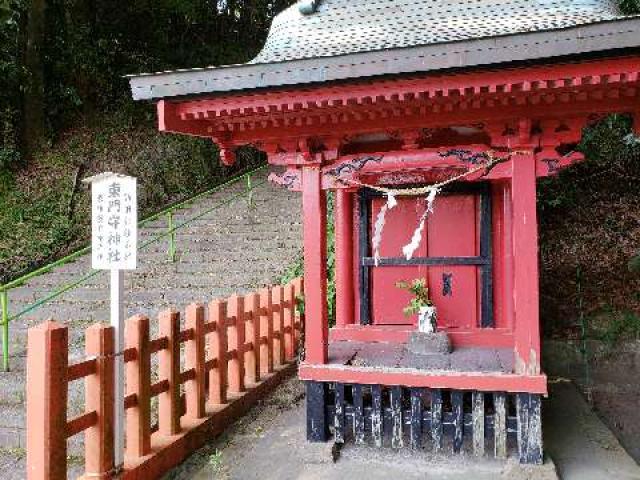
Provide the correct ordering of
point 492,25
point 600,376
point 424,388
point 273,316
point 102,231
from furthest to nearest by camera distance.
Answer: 1. point 600,376
2. point 273,316
3. point 492,25
4. point 424,388
5. point 102,231

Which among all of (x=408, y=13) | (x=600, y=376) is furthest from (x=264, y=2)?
(x=600, y=376)

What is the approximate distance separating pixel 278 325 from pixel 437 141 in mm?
3407

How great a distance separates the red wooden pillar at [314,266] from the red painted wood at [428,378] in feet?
0.61

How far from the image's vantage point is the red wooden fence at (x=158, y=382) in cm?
349

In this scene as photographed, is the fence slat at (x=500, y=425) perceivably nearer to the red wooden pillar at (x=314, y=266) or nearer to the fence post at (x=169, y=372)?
the red wooden pillar at (x=314, y=266)

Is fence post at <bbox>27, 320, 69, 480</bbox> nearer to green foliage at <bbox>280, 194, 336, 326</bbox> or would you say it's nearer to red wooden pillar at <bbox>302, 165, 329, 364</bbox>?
red wooden pillar at <bbox>302, 165, 329, 364</bbox>

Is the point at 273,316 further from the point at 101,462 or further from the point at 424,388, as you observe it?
the point at 101,462

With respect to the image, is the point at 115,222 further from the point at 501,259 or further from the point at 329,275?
Answer: the point at 329,275

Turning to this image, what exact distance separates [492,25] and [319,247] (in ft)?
9.03

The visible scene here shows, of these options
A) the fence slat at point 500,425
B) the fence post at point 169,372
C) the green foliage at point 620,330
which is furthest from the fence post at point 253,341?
the green foliage at point 620,330

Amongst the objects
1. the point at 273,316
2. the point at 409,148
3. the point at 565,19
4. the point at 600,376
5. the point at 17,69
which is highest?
the point at 17,69

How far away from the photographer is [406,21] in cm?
575

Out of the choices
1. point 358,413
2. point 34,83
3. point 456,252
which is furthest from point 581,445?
point 34,83

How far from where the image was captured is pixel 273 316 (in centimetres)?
720
